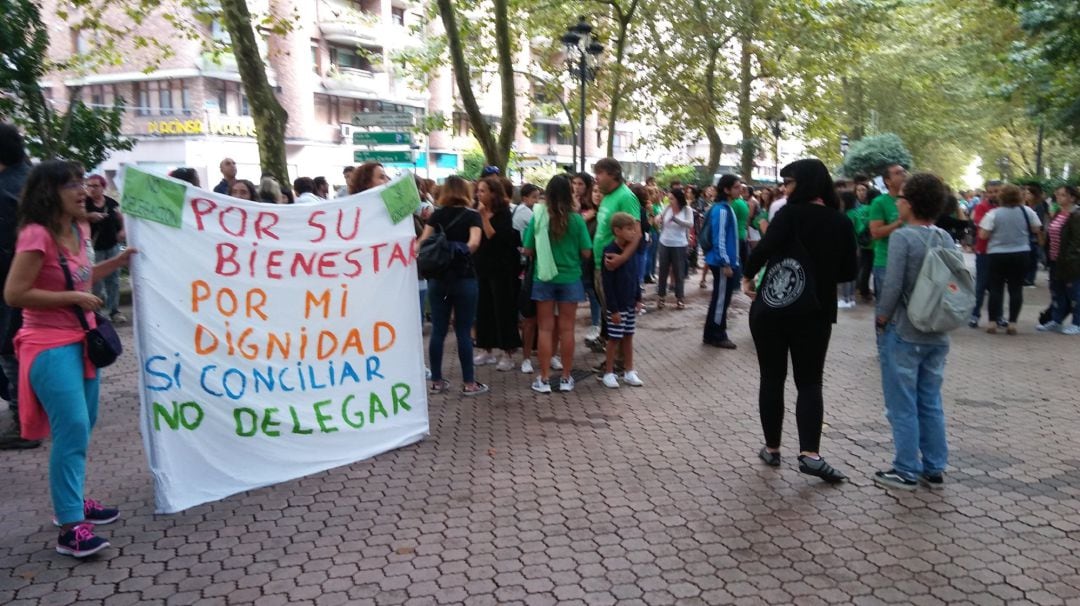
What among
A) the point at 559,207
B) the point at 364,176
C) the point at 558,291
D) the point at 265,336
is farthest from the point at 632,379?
the point at 265,336

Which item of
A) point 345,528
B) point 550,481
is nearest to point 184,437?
point 345,528

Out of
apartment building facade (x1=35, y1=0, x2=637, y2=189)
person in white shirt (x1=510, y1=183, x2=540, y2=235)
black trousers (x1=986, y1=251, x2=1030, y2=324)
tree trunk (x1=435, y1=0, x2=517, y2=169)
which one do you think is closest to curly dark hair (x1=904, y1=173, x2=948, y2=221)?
person in white shirt (x1=510, y1=183, x2=540, y2=235)

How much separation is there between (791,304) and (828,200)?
0.65 m

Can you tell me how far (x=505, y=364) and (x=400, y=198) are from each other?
3.22m

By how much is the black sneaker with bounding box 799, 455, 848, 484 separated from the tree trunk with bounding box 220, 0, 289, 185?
29.4 feet

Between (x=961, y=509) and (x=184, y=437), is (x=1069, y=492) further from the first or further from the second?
(x=184, y=437)

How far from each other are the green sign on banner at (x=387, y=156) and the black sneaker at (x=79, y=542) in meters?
10.7

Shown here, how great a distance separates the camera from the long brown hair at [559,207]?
713 cm

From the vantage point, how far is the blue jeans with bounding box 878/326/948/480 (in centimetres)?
482

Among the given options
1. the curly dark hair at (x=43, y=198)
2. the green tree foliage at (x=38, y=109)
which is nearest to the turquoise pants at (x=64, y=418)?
the curly dark hair at (x=43, y=198)

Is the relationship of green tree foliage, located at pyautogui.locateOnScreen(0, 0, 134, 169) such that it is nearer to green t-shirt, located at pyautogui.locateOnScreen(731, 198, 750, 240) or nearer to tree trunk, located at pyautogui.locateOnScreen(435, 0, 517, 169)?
tree trunk, located at pyautogui.locateOnScreen(435, 0, 517, 169)

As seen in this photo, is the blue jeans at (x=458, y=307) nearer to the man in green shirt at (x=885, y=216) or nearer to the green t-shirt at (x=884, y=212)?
the man in green shirt at (x=885, y=216)

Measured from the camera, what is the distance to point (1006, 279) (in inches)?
412

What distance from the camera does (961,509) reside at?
467cm
